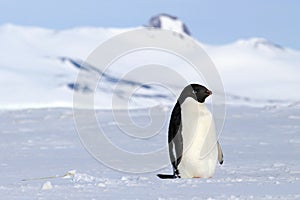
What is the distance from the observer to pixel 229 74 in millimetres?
177500

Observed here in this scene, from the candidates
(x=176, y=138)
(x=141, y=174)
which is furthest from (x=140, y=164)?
(x=176, y=138)

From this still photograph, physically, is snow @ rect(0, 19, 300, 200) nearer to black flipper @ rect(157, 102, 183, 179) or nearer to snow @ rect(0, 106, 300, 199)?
snow @ rect(0, 106, 300, 199)

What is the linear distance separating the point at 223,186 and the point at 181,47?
631ft

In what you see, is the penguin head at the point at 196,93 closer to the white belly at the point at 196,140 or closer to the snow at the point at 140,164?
the white belly at the point at 196,140

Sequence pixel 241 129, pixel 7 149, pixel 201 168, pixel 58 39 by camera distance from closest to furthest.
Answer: pixel 201 168, pixel 7 149, pixel 241 129, pixel 58 39

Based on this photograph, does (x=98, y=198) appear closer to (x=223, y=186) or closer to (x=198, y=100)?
(x=223, y=186)

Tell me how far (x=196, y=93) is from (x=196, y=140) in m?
0.33

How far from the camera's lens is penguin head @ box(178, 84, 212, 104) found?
535cm

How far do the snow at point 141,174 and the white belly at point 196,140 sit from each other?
0.60 ft

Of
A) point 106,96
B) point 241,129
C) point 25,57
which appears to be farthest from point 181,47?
point 241,129

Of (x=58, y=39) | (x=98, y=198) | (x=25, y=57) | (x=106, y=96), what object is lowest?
(x=98, y=198)

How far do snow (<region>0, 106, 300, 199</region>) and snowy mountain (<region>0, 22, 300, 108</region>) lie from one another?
2735 inches

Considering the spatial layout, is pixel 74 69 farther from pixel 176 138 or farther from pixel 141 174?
pixel 176 138

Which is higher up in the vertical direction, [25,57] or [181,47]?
[181,47]
